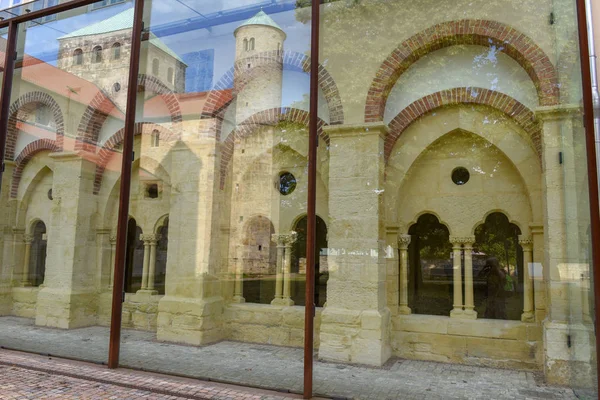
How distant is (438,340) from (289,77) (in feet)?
13.4

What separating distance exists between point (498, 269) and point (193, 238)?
444 cm

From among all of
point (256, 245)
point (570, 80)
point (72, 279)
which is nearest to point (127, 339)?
point (256, 245)

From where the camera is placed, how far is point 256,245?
704 cm

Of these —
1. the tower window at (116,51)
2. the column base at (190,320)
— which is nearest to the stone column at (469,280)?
the column base at (190,320)

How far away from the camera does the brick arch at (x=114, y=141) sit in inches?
275

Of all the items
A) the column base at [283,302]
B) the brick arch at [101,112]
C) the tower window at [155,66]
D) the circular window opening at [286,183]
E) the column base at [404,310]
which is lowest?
the column base at [404,310]

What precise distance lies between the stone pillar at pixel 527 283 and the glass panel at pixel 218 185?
2.84 metres

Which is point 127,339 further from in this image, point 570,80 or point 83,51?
point 570,80

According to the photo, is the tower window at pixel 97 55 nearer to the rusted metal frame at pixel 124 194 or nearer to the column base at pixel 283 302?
the rusted metal frame at pixel 124 194

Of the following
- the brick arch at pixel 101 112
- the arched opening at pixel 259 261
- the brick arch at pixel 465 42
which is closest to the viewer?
the brick arch at pixel 465 42

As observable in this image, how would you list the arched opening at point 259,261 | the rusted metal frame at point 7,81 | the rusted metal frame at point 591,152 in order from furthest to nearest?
the rusted metal frame at point 7,81
the arched opening at point 259,261
the rusted metal frame at point 591,152

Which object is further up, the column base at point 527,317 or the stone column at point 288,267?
the stone column at point 288,267

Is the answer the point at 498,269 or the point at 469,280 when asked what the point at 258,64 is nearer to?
the point at 469,280

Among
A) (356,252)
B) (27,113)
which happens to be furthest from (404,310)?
(27,113)
